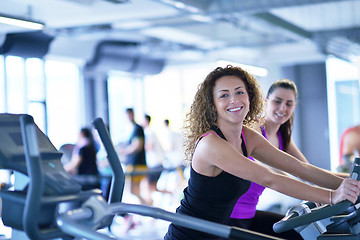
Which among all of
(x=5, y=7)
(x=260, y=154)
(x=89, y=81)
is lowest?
(x=260, y=154)

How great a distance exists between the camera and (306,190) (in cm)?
221

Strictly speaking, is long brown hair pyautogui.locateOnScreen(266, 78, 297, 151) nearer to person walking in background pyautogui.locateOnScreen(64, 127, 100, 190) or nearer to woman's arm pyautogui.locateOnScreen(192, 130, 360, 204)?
woman's arm pyautogui.locateOnScreen(192, 130, 360, 204)

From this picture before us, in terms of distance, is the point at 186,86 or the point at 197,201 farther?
the point at 186,86

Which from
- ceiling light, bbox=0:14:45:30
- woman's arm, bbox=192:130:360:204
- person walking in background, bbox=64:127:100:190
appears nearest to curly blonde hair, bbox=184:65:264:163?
woman's arm, bbox=192:130:360:204

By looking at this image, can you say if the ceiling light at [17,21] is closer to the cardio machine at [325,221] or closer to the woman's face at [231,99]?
the woman's face at [231,99]

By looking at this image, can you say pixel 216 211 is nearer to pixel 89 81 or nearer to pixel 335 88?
pixel 89 81

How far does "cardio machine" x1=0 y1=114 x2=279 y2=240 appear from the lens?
6.04ft

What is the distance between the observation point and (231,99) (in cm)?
244

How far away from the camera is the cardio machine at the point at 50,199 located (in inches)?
72.5

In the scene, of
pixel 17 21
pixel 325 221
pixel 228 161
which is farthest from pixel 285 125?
pixel 17 21

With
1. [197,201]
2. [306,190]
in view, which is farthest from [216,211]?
[306,190]

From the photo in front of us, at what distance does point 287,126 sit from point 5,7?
18.3ft

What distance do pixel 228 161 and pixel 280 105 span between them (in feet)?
3.42

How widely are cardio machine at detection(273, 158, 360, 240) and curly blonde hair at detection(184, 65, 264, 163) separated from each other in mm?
542
